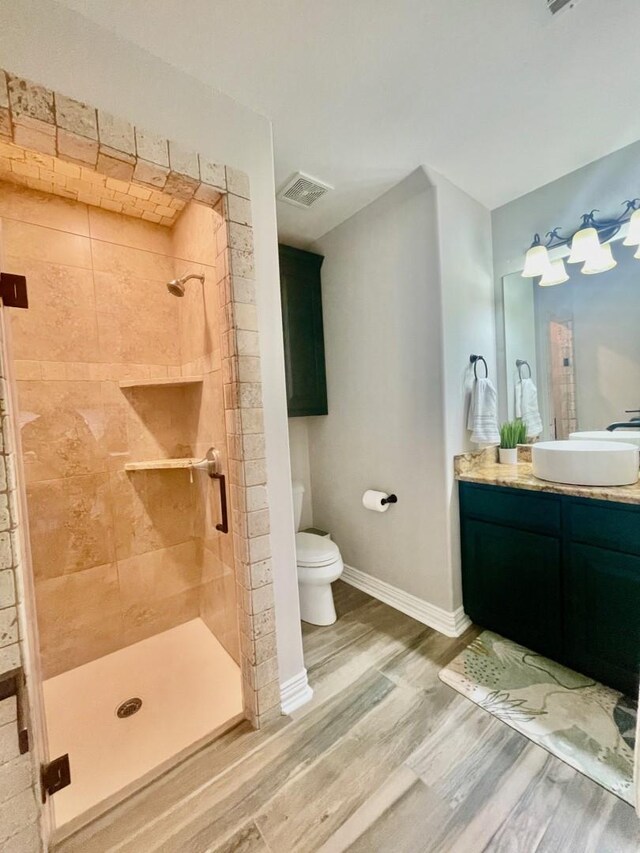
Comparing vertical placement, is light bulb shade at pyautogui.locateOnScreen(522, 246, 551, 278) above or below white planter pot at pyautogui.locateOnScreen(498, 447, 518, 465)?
above

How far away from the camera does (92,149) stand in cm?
101

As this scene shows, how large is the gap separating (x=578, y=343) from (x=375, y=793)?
2212 millimetres

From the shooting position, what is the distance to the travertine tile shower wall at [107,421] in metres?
1.55

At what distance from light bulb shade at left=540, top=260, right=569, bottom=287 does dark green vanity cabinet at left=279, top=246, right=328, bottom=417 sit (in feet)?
4.59

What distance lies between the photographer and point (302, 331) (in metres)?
2.31

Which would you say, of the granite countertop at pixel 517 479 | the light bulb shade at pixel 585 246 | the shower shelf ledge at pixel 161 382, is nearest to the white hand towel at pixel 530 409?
the granite countertop at pixel 517 479

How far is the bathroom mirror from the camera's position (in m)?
1.67

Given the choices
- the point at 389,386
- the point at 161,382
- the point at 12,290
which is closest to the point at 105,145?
the point at 12,290

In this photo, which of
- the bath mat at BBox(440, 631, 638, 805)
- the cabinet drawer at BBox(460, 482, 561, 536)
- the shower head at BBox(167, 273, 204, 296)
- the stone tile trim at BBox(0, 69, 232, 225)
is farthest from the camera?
the shower head at BBox(167, 273, 204, 296)

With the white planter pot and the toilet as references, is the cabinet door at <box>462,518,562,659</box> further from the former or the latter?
the toilet

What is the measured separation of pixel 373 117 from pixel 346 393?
1.42 meters

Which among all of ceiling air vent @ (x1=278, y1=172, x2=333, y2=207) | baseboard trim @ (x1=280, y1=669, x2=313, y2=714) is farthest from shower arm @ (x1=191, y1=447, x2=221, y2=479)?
ceiling air vent @ (x1=278, y1=172, x2=333, y2=207)

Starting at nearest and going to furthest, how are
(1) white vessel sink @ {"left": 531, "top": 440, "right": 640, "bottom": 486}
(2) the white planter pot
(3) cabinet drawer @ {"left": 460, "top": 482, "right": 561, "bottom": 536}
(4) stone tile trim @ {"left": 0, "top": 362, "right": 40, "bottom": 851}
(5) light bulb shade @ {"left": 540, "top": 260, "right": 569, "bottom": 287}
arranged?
(4) stone tile trim @ {"left": 0, "top": 362, "right": 40, "bottom": 851} → (1) white vessel sink @ {"left": 531, "top": 440, "right": 640, "bottom": 486} → (3) cabinet drawer @ {"left": 460, "top": 482, "right": 561, "bottom": 536} → (5) light bulb shade @ {"left": 540, "top": 260, "right": 569, "bottom": 287} → (2) the white planter pot

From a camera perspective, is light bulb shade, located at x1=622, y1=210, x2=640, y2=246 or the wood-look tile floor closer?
the wood-look tile floor
